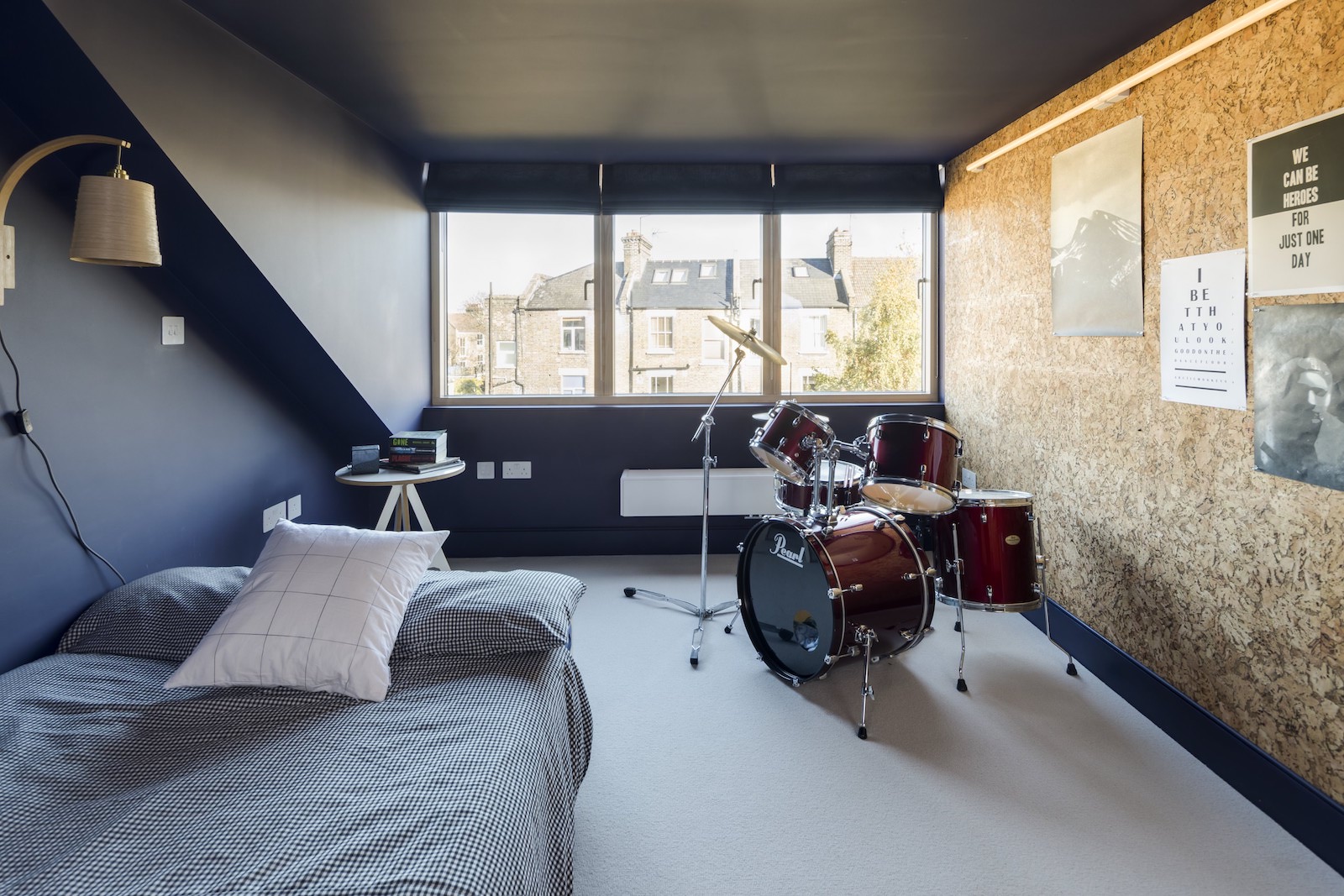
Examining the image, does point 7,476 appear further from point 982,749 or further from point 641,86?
point 982,749

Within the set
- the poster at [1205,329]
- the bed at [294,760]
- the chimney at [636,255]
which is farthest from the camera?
the chimney at [636,255]

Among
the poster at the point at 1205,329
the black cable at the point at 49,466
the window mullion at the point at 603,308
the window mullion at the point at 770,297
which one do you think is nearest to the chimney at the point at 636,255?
the window mullion at the point at 603,308

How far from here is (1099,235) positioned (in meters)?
3.03

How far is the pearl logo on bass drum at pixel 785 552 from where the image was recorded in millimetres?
2828

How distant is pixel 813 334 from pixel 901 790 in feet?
10.1

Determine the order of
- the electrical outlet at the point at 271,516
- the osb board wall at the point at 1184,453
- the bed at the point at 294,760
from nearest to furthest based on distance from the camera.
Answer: the bed at the point at 294,760, the osb board wall at the point at 1184,453, the electrical outlet at the point at 271,516

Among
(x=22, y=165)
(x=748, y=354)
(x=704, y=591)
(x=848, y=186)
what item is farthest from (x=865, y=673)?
(x=848, y=186)

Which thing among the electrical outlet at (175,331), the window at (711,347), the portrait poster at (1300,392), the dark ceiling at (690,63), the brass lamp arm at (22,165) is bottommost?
the portrait poster at (1300,392)

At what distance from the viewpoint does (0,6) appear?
1.95 meters

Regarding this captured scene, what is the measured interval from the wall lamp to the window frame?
2664mm

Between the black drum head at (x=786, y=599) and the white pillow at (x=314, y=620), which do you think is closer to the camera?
the white pillow at (x=314, y=620)

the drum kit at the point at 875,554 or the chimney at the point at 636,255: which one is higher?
the chimney at the point at 636,255

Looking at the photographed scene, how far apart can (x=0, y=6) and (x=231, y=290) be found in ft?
3.78

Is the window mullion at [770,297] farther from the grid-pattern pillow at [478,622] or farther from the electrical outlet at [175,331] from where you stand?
the electrical outlet at [175,331]
